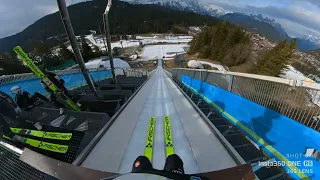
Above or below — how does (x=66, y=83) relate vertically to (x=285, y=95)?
below

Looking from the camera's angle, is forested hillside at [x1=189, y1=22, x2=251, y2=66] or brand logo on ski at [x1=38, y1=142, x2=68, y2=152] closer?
brand logo on ski at [x1=38, y1=142, x2=68, y2=152]

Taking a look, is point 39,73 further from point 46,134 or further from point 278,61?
point 278,61

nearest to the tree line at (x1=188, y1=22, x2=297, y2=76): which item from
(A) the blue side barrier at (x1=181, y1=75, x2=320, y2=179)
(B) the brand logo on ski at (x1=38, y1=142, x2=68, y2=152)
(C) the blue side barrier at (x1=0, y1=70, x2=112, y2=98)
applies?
(C) the blue side barrier at (x1=0, y1=70, x2=112, y2=98)

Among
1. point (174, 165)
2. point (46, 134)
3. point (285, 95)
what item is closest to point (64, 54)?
point (46, 134)

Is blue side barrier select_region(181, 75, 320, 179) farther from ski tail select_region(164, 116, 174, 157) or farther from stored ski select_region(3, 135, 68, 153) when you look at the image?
stored ski select_region(3, 135, 68, 153)

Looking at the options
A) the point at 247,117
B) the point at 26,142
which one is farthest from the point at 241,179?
the point at 247,117

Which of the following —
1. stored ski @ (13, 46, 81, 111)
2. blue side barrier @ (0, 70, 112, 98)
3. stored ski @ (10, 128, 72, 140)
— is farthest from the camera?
blue side barrier @ (0, 70, 112, 98)
